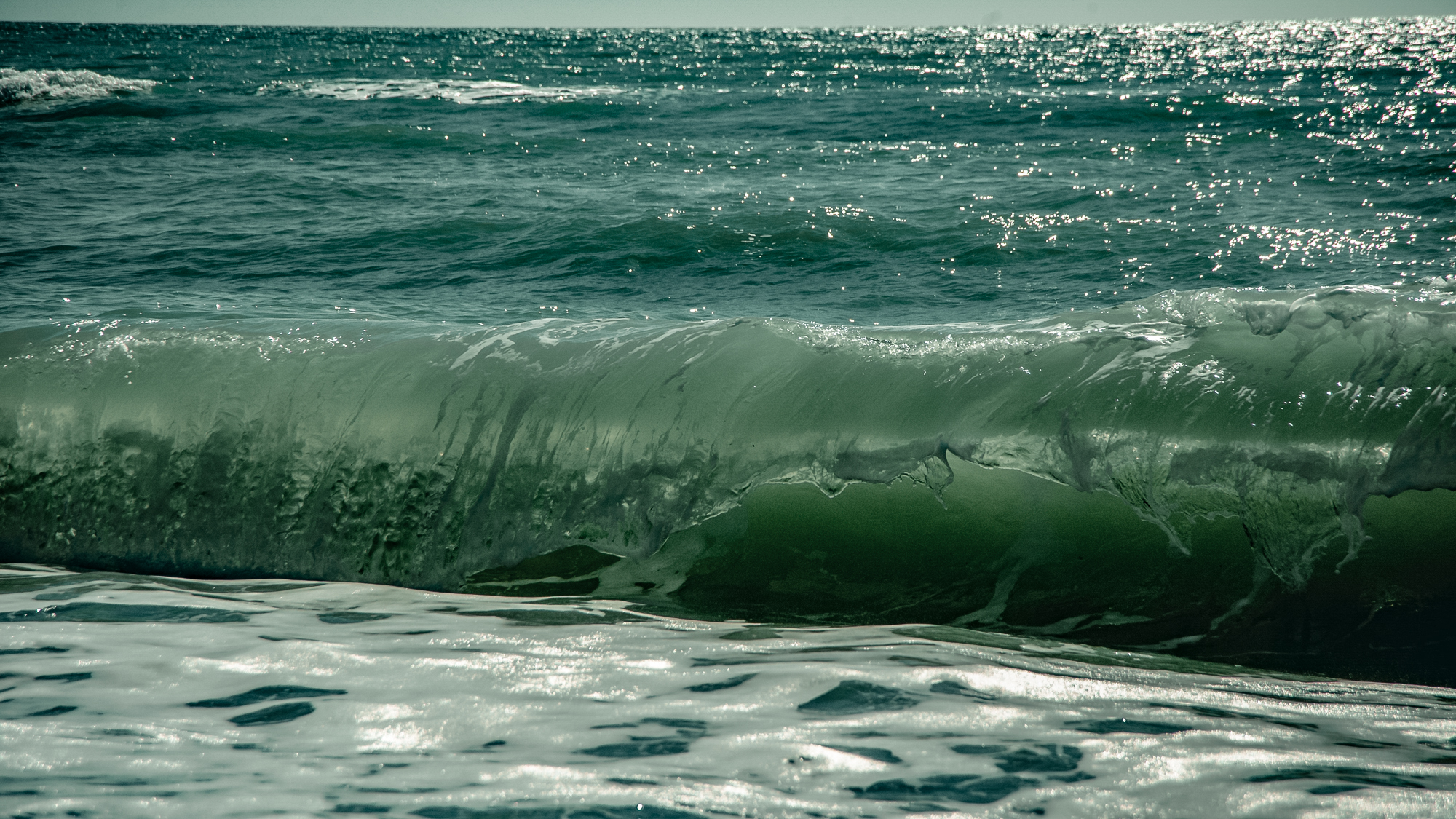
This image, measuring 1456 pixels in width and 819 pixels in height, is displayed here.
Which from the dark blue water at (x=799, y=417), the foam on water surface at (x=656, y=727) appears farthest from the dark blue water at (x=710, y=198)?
the foam on water surface at (x=656, y=727)


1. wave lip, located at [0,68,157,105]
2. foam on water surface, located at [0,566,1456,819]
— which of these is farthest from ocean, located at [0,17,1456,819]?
wave lip, located at [0,68,157,105]

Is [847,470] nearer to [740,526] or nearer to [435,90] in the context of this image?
[740,526]

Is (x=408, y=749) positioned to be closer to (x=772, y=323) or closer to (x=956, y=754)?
(x=956, y=754)

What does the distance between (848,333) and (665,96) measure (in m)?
13.8

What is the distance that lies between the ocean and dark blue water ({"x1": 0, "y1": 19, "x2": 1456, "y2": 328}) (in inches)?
3.1

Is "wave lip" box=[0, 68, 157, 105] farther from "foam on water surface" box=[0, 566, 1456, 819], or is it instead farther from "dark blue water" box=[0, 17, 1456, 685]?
"foam on water surface" box=[0, 566, 1456, 819]

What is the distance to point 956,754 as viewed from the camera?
165cm

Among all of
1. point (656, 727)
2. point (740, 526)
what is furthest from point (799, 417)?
point (656, 727)

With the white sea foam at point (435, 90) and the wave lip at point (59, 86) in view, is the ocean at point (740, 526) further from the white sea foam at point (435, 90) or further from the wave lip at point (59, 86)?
the white sea foam at point (435, 90)

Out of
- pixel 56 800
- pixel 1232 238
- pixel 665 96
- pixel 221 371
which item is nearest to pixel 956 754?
pixel 56 800

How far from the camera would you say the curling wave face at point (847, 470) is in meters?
2.53

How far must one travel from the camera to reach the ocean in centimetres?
162

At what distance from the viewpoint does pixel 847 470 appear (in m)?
2.90

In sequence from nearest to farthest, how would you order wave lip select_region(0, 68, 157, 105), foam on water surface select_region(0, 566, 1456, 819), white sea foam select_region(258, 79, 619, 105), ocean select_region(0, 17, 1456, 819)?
1. foam on water surface select_region(0, 566, 1456, 819)
2. ocean select_region(0, 17, 1456, 819)
3. wave lip select_region(0, 68, 157, 105)
4. white sea foam select_region(258, 79, 619, 105)
